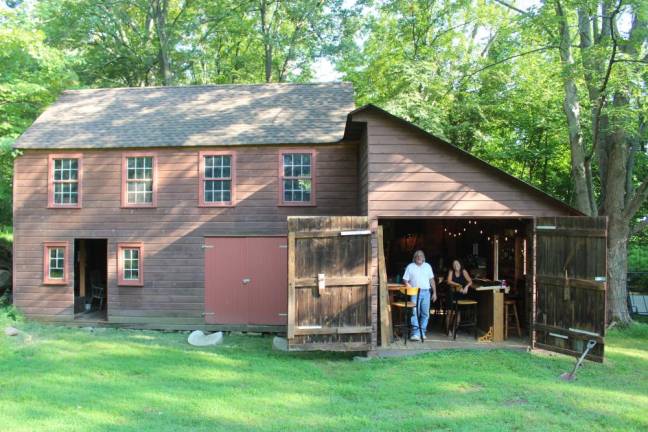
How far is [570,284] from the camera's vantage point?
9.41 metres

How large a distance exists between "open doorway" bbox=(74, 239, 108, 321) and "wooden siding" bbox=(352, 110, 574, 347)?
365 inches

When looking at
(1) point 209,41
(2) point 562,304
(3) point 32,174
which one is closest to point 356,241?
(2) point 562,304

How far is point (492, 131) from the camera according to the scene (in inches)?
825

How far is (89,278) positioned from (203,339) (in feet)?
20.9

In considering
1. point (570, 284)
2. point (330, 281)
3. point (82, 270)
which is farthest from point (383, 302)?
point (82, 270)

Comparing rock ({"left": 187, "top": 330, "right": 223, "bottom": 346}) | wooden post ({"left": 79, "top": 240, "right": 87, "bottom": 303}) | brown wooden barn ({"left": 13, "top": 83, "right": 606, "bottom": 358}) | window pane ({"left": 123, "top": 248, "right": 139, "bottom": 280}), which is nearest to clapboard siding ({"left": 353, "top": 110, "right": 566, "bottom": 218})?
brown wooden barn ({"left": 13, "top": 83, "right": 606, "bottom": 358})

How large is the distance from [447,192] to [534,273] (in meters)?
2.26

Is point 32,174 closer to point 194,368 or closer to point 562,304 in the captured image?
point 194,368

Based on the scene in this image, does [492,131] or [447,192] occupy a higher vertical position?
[492,131]

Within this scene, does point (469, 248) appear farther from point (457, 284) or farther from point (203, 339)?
point (203, 339)

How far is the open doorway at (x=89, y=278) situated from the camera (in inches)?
610

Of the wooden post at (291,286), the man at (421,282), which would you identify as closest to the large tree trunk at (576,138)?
the man at (421,282)

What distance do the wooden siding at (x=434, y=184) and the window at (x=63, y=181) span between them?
8423 millimetres

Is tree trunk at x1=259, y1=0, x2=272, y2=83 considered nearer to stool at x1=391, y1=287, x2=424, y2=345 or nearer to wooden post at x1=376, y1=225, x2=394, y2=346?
wooden post at x1=376, y1=225, x2=394, y2=346
